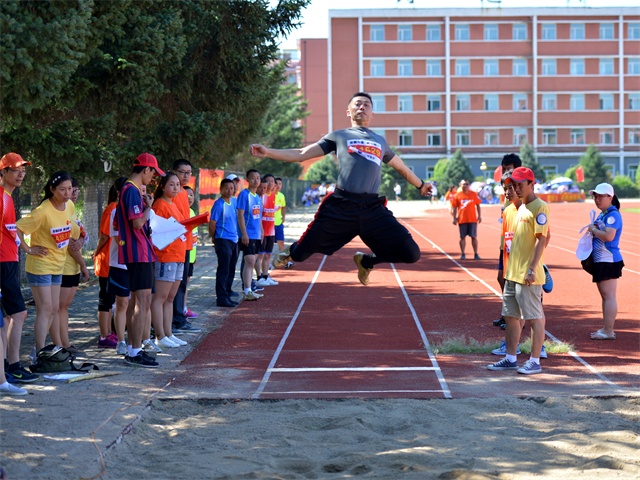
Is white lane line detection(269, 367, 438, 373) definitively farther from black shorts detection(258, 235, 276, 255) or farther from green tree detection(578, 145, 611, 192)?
green tree detection(578, 145, 611, 192)

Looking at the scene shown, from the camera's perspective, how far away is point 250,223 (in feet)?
47.1

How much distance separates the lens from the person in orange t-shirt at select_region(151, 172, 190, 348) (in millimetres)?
9930

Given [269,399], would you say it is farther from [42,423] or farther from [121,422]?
[42,423]

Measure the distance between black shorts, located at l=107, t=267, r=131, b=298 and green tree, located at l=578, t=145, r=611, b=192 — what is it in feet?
237

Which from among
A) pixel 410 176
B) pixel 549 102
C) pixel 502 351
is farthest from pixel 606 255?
pixel 549 102

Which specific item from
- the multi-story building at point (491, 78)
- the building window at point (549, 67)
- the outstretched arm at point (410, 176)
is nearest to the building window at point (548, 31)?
the multi-story building at point (491, 78)

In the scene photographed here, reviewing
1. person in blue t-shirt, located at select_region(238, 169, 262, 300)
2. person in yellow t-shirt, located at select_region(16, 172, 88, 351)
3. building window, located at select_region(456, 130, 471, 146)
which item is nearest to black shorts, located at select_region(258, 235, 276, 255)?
person in blue t-shirt, located at select_region(238, 169, 262, 300)

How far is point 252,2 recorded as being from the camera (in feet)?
47.1

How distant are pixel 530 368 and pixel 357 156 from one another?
276 cm

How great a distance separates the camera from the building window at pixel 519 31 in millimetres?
84312

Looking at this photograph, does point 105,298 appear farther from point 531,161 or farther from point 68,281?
point 531,161

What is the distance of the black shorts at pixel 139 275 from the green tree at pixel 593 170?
72733 millimetres

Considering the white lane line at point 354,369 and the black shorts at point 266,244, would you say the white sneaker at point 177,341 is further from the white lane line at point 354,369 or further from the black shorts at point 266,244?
the black shorts at point 266,244

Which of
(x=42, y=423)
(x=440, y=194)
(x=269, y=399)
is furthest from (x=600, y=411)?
(x=440, y=194)
